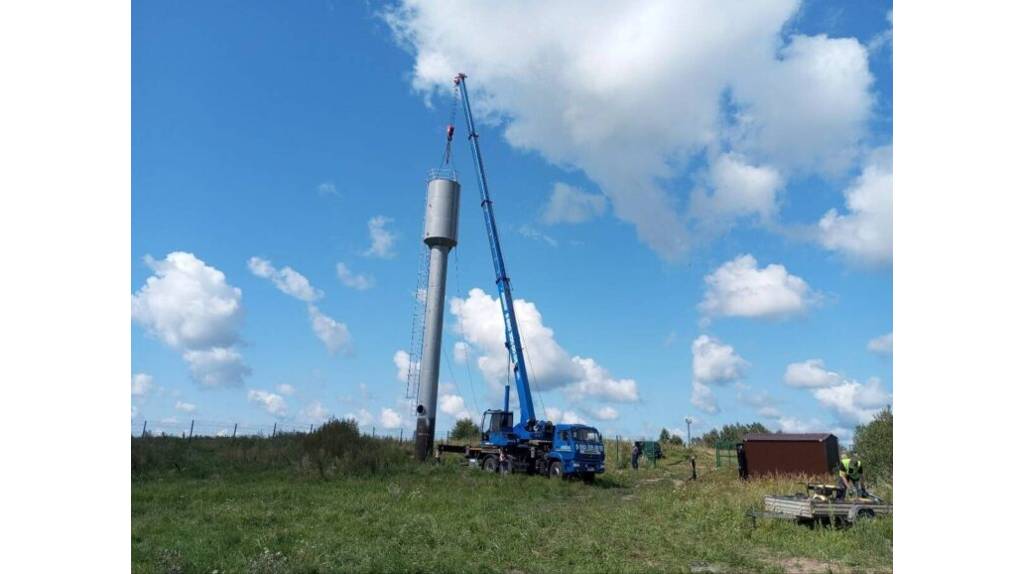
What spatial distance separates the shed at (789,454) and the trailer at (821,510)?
36.2 ft

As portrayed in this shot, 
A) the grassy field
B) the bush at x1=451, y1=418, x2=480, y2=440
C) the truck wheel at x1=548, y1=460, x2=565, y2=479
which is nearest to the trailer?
the grassy field

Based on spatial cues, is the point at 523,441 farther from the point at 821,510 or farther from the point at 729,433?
the point at 729,433

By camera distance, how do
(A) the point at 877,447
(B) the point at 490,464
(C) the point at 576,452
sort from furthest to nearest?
(B) the point at 490,464
(C) the point at 576,452
(A) the point at 877,447

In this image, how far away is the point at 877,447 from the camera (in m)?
24.0

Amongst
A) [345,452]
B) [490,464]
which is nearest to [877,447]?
[490,464]

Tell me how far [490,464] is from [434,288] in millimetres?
9227

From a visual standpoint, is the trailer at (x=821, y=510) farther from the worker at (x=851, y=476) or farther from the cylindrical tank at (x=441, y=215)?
the cylindrical tank at (x=441, y=215)

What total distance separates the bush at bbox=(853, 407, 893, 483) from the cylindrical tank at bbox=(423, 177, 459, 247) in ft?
66.5

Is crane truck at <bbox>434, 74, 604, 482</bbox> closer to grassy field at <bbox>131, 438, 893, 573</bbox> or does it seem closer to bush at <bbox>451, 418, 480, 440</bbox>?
grassy field at <bbox>131, 438, 893, 573</bbox>

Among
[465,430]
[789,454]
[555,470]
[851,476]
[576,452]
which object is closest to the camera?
[851,476]

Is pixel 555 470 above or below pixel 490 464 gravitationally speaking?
above

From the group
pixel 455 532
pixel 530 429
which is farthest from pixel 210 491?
pixel 530 429

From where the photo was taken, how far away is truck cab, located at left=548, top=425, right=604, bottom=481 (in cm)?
2573

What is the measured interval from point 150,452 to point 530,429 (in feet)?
52.5
